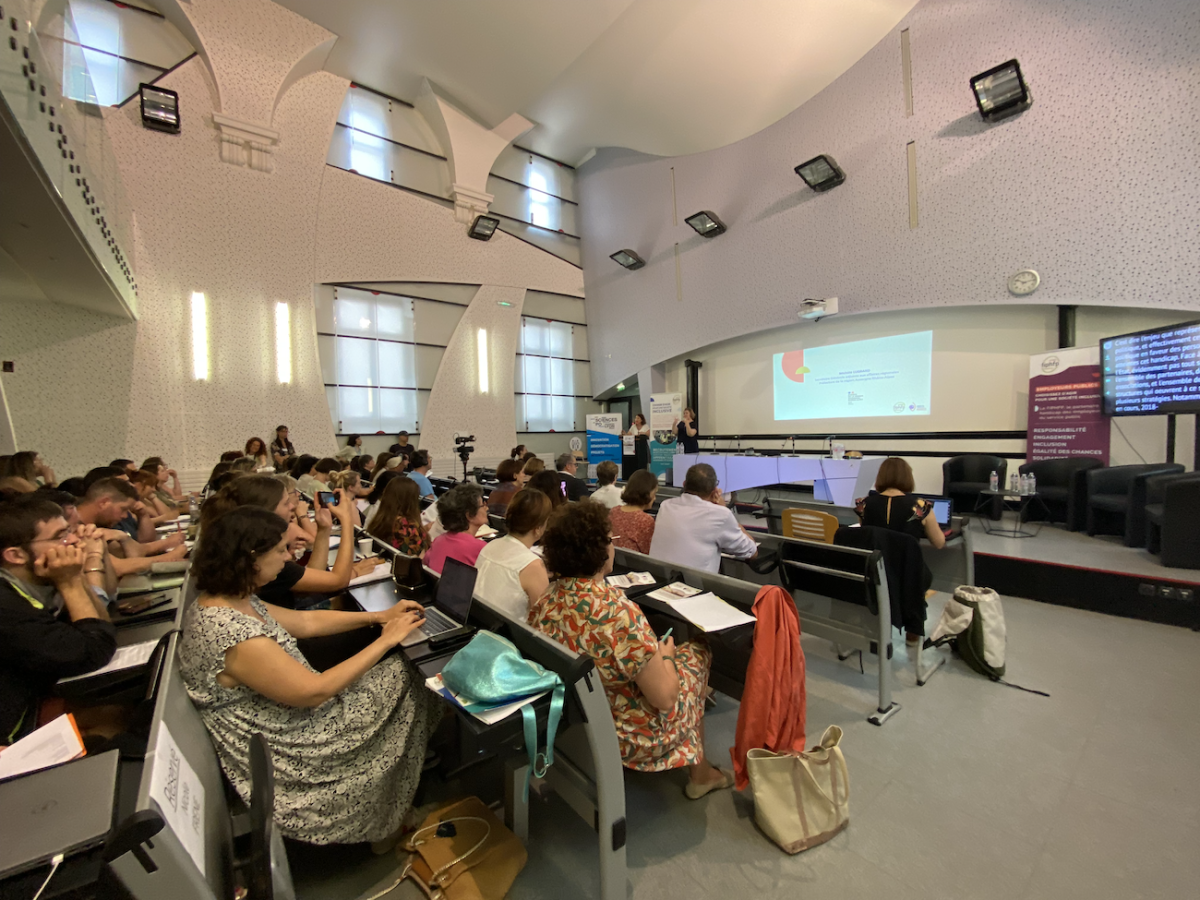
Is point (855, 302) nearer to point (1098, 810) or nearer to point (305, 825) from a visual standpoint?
point (1098, 810)

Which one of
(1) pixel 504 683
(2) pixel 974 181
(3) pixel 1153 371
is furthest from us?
(2) pixel 974 181

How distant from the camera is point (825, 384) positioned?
25.5 feet

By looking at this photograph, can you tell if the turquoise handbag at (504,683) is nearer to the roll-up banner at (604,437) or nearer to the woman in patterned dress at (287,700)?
the woman in patterned dress at (287,700)

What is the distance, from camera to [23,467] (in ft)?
11.3

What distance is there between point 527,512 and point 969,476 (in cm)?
596

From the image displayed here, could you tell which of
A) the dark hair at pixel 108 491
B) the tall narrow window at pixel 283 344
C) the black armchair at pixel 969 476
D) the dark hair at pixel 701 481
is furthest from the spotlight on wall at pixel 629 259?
the dark hair at pixel 108 491

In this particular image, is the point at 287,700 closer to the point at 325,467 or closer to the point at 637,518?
the point at 637,518

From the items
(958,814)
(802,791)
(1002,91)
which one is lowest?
(958,814)

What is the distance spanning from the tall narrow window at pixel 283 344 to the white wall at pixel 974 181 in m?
6.50

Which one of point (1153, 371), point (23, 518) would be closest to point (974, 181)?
point (1153, 371)

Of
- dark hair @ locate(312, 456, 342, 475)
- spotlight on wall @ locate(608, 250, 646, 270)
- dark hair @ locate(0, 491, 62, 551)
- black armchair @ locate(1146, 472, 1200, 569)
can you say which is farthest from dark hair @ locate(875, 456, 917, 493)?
spotlight on wall @ locate(608, 250, 646, 270)

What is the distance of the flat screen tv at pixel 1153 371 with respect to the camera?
167 inches

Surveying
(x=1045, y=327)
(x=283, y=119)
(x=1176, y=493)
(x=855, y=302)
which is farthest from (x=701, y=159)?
(x=1176, y=493)

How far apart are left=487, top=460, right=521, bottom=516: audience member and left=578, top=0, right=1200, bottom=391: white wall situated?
5210 millimetres
